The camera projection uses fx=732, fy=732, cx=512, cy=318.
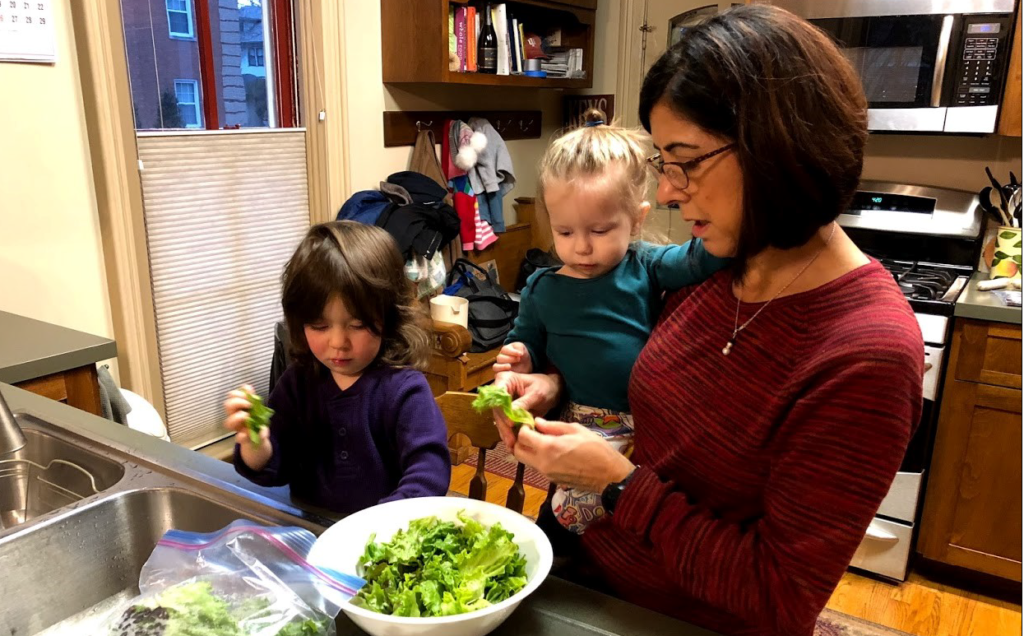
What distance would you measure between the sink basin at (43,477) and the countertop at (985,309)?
2.40 metres

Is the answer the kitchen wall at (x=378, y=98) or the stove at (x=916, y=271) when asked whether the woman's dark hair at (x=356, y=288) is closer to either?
the stove at (x=916, y=271)

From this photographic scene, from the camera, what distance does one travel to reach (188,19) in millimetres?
2732

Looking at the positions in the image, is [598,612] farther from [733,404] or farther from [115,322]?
[115,322]

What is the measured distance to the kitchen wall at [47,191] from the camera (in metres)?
2.20

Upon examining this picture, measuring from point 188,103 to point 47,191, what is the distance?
2.27 feet

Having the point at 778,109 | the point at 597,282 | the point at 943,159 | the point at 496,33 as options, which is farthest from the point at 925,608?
the point at 496,33

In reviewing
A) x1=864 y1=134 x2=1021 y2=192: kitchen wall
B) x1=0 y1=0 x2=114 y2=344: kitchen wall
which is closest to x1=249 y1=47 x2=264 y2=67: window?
x1=0 y1=0 x2=114 y2=344: kitchen wall

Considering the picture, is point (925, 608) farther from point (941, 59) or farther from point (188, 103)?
point (188, 103)

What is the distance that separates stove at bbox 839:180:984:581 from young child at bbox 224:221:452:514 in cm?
161

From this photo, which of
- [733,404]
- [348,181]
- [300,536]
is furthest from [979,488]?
[348,181]

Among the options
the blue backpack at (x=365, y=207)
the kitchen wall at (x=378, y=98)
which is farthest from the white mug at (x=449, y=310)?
the kitchen wall at (x=378, y=98)

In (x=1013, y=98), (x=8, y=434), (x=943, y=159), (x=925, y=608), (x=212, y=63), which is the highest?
(x=212, y=63)

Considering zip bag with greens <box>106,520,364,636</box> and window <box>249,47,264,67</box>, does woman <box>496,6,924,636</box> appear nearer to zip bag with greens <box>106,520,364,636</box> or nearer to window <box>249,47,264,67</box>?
zip bag with greens <box>106,520,364,636</box>

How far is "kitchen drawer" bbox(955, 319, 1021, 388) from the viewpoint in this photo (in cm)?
230
